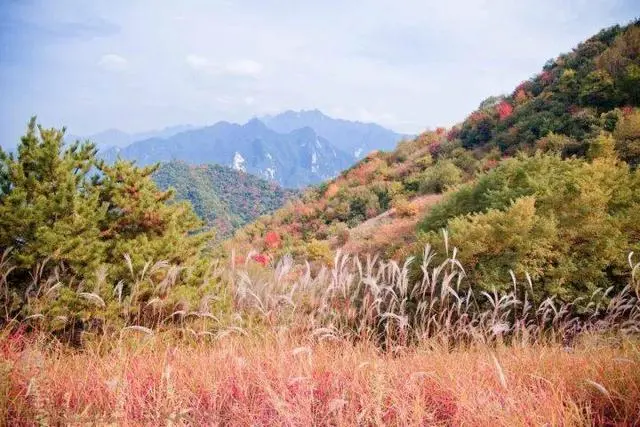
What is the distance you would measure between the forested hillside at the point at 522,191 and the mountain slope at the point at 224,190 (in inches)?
3687

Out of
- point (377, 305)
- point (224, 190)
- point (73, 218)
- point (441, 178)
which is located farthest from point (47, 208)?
point (224, 190)

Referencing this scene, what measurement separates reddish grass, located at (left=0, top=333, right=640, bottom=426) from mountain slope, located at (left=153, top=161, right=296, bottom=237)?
121822 millimetres

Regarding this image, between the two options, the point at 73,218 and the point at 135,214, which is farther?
the point at 135,214

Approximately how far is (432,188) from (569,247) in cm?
1906

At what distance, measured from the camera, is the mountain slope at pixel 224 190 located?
134m

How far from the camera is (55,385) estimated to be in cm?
230

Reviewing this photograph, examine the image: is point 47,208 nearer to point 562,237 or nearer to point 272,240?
point 562,237

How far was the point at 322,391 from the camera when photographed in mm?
2234

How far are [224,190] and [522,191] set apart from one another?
5861 inches

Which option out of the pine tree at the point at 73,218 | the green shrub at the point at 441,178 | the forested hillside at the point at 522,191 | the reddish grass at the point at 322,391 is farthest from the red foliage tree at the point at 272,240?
the reddish grass at the point at 322,391

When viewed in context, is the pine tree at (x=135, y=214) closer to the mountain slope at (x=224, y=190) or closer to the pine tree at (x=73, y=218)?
the pine tree at (x=73, y=218)

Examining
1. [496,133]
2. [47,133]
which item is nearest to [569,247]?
[47,133]

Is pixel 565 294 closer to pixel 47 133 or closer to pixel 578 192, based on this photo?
pixel 578 192

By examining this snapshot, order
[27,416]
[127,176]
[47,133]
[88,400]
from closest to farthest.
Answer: [27,416] < [88,400] < [47,133] < [127,176]
